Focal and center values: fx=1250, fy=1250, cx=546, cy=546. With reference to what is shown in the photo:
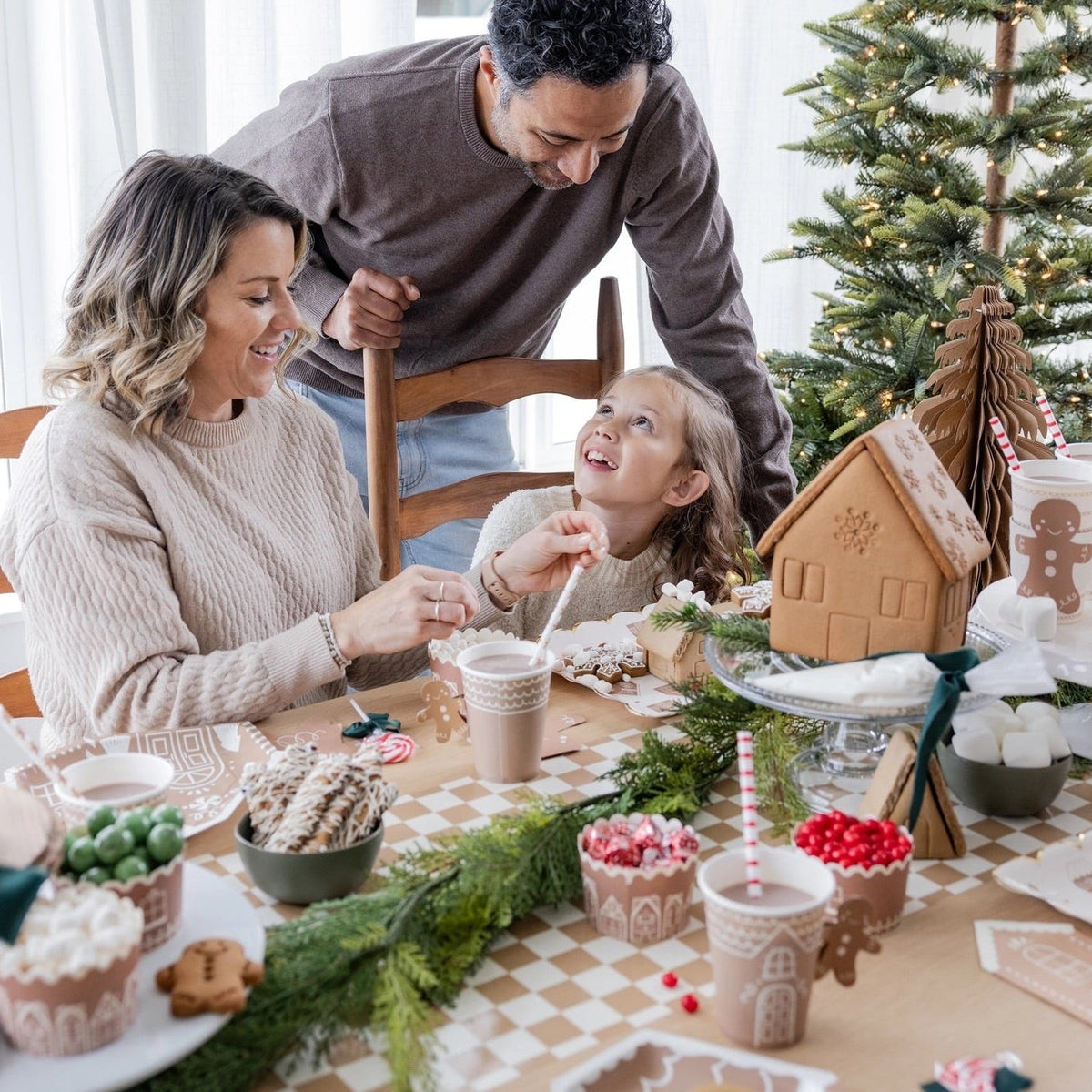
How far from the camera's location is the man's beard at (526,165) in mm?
2037

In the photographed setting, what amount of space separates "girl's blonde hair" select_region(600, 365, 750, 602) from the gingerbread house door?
3.19 ft

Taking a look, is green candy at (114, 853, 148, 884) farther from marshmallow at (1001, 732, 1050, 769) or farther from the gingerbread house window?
marshmallow at (1001, 732, 1050, 769)

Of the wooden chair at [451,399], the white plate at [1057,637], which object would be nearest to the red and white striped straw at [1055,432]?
the white plate at [1057,637]

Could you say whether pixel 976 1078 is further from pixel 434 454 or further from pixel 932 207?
pixel 932 207

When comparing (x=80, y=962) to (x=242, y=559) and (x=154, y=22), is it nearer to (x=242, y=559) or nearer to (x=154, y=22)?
(x=242, y=559)

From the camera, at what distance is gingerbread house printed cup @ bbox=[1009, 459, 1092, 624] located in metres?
1.33

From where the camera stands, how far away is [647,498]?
2.19m

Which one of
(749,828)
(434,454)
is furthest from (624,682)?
(434,454)

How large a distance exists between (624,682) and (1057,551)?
0.53 m

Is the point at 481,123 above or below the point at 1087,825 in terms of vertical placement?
above

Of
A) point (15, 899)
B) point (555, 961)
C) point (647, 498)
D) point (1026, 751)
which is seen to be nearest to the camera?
point (15, 899)

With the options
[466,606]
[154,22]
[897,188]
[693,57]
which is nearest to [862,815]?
[466,606]

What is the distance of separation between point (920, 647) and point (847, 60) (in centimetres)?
250

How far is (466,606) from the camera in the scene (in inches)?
62.2
